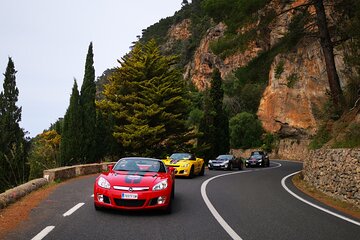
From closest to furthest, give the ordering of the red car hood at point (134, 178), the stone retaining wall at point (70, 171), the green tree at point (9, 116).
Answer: the red car hood at point (134, 178) < the stone retaining wall at point (70, 171) < the green tree at point (9, 116)

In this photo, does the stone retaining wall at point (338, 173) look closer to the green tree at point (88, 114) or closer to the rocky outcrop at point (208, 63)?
the green tree at point (88, 114)

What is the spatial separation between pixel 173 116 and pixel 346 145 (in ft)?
78.0

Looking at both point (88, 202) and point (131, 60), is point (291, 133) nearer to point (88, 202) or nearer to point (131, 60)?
point (131, 60)

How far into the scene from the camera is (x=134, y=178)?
8.60m

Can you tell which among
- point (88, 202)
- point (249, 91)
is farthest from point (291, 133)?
point (88, 202)

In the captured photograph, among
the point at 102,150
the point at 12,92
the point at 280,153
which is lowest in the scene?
the point at 280,153

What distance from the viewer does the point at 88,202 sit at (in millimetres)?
10117

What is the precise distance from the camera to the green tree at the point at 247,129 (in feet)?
228

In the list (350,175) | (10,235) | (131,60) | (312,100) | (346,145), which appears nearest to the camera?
(10,235)

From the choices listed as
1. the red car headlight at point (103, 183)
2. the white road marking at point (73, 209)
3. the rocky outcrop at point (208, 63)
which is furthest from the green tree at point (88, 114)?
the rocky outcrop at point (208, 63)

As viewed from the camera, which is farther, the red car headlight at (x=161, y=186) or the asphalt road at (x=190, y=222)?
the red car headlight at (x=161, y=186)

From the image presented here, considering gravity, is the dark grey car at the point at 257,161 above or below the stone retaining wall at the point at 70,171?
below

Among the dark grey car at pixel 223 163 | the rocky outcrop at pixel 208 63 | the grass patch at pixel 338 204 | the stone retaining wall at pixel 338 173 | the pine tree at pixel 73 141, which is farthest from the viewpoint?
the rocky outcrop at pixel 208 63

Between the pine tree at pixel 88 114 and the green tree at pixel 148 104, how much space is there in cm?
433
